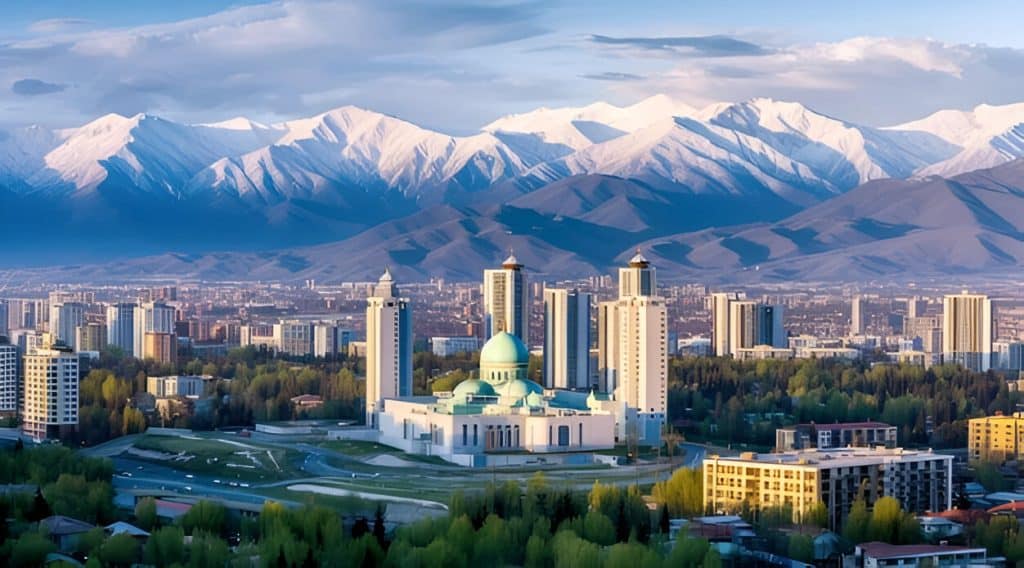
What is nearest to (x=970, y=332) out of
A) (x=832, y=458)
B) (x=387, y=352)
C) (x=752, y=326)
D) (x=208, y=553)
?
(x=752, y=326)

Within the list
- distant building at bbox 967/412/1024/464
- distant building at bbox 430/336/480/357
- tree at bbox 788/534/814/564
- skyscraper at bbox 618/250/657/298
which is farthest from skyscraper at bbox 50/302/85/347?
tree at bbox 788/534/814/564

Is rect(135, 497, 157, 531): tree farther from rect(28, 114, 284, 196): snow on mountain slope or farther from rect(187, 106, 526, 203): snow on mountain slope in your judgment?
rect(187, 106, 526, 203): snow on mountain slope

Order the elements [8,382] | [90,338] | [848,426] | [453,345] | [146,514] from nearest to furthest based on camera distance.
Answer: [146,514] → [848,426] → [8,382] → [90,338] → [453,345]

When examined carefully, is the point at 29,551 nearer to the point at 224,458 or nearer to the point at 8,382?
the point at 224,458

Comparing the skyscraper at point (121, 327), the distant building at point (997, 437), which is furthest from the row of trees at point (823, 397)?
the skyscraper at point (121, 327)

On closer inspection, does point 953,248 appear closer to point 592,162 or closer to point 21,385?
point 592,162

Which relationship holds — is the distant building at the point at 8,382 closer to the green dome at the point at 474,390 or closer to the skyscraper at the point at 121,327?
the green dome at the point at 474,390
